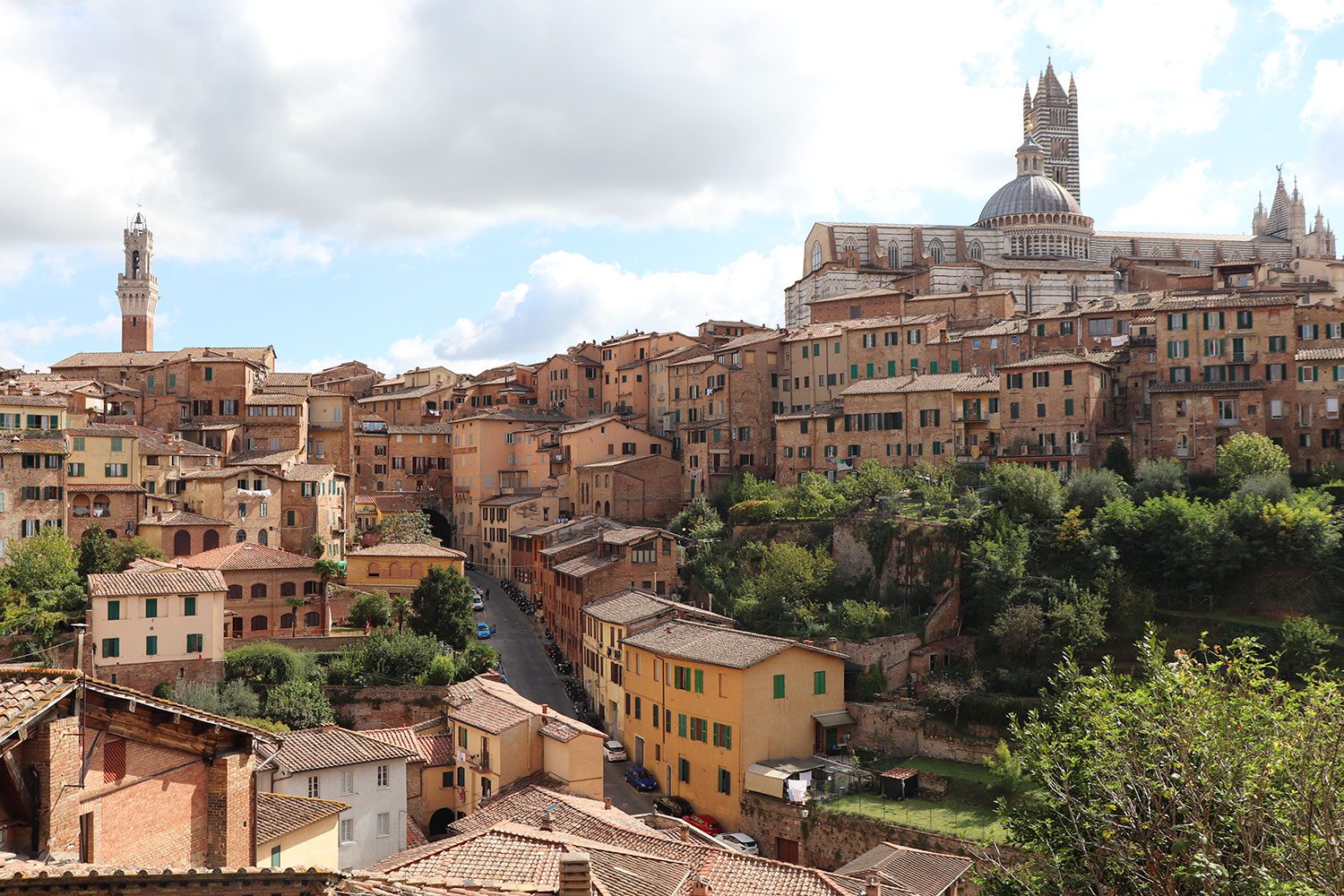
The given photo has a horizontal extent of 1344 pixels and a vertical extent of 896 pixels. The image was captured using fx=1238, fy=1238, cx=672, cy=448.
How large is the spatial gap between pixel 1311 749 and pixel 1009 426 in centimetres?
4271

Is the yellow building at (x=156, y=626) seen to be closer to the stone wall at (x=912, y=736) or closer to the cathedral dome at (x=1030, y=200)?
the stone wall at (x=912, y=736)

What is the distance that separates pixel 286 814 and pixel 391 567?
3129cm

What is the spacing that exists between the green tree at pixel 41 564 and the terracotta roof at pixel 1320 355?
5217 centimetres

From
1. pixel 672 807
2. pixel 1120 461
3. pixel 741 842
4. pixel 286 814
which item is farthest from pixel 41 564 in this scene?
pixel 1120 461

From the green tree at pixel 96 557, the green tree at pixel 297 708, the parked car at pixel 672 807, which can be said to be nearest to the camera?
the parked car at pixel 672 807

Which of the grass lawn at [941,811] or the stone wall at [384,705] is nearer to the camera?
the grass lawn at [941,811]

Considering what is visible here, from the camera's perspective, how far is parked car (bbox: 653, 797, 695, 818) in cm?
4062

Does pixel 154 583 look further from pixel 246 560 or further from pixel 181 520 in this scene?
pixel 181 520

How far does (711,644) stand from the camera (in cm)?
4319

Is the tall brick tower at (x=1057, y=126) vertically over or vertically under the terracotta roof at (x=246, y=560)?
over

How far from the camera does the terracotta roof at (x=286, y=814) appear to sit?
880 inches

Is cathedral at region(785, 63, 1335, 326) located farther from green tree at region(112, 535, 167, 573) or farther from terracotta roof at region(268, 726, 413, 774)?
terracotta roof at region(268, 726, 413, 774)

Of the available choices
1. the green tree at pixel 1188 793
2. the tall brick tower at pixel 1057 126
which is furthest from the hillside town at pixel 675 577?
the tall brick tower at pixel 1057 126

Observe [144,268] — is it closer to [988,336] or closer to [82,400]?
[82,400]
